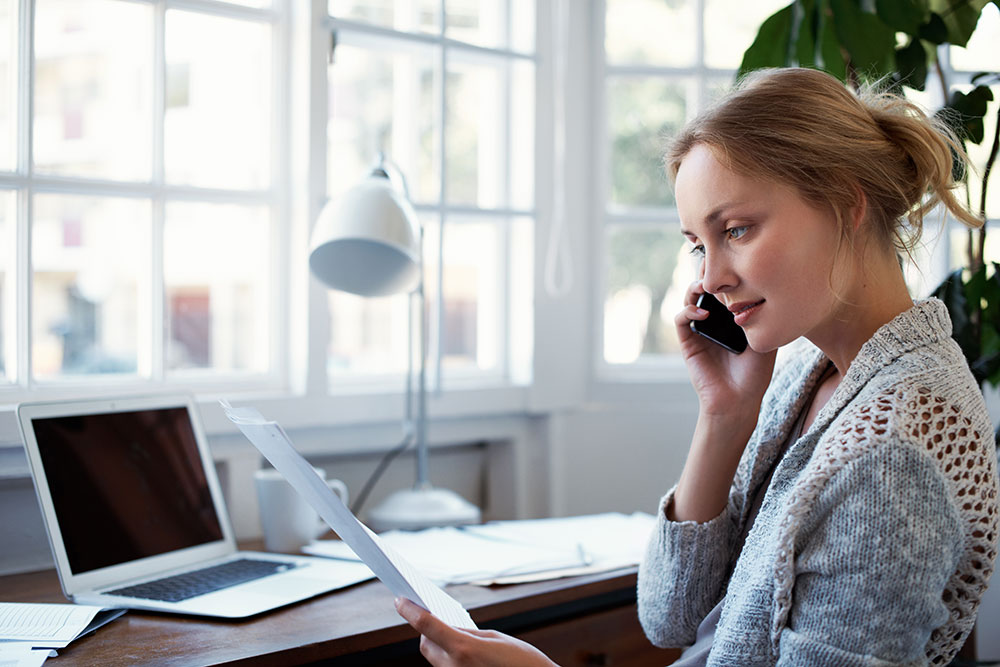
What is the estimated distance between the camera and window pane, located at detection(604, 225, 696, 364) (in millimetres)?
2488

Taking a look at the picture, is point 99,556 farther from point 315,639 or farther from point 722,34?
point 722,34

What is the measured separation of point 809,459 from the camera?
1164 millimetres

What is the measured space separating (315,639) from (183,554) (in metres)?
0.44

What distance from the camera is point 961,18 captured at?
181 cm

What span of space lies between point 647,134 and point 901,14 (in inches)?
32.5

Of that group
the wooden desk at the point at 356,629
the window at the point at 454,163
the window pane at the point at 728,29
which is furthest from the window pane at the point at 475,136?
the wooden desk at the point at 356,629

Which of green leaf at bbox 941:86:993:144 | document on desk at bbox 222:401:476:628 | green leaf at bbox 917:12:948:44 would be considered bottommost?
document on desk at bbox 222:401:476:628

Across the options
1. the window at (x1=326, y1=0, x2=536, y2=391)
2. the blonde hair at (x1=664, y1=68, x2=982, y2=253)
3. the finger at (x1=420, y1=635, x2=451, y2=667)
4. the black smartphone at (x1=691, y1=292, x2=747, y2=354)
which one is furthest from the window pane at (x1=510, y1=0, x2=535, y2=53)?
the finger at (x1=420, y1=635, x2=451, y2=667)

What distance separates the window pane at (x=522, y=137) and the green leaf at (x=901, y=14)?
0.84 metres

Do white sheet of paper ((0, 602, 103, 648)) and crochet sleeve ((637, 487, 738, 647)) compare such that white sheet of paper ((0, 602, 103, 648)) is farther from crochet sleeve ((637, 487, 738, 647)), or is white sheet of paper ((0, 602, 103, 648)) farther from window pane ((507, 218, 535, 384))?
window pane ((507, 218, 535, 384))

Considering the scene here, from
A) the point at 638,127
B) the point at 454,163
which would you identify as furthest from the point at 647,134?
the point at 454,163

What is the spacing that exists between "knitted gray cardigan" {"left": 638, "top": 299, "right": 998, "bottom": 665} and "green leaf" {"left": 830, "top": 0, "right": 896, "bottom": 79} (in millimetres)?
793

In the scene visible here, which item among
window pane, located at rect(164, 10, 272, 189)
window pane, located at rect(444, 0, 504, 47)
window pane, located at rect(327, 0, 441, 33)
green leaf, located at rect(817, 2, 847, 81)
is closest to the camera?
green leaf, located at rect(817, 2, 847, 81)

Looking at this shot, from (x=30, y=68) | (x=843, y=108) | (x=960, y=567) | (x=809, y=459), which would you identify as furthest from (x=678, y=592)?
(x=30, y=68)
